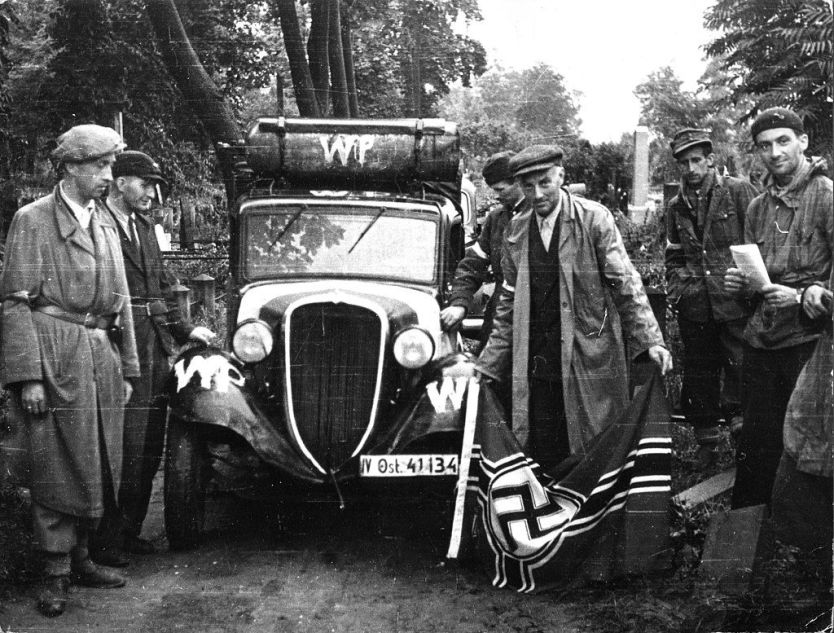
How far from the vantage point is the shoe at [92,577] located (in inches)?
173

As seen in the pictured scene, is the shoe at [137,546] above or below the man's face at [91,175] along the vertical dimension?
below

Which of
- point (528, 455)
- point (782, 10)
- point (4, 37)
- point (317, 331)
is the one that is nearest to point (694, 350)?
point (528, 455)

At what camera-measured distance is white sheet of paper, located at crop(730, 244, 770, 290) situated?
13.2 feet

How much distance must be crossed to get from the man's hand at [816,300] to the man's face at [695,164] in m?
1.87

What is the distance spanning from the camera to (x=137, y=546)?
4.96 m

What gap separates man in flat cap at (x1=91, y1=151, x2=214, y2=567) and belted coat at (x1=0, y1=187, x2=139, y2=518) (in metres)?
0.54

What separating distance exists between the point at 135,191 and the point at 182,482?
1646 millimetres

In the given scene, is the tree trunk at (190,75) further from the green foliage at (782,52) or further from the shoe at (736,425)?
the shoe at (736,425)

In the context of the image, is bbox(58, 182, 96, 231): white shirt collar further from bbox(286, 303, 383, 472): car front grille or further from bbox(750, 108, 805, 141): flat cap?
bbox(750, 108, 805, 141): flat cap

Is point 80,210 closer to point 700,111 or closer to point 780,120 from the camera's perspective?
point 780,120

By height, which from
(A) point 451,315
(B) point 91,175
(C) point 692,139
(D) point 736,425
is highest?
(C) point 692,139

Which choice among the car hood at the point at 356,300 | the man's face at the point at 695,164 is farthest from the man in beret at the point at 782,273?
the car hood at the point at 356,300

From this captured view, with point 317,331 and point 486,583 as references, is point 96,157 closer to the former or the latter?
point 317,331

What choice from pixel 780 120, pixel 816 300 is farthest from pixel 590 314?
pixel 780 120
